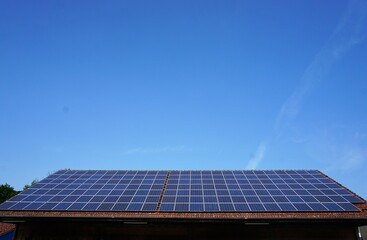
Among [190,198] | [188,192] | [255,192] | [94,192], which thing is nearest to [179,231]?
[190,198]

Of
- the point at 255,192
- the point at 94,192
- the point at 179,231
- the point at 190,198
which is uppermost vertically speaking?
the point at 255,192

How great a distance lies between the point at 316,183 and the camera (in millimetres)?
21188

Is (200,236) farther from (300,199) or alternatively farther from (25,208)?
(25,208)

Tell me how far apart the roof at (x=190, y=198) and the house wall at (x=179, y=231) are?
1044mm

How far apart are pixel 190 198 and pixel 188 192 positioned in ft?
3.38

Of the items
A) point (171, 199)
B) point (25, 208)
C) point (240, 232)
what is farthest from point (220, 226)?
point (25, 208)

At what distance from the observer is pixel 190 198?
1864 cm

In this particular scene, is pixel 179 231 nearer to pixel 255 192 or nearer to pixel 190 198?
pixel 190 198

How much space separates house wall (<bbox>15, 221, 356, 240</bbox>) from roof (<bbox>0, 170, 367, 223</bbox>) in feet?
3.43

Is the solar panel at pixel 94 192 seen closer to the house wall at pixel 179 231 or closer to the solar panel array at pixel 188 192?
Answer: the solar panel array at pixel 188 192

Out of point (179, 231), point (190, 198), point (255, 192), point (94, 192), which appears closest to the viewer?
point (179, 231)

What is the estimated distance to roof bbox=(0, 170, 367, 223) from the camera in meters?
16.8

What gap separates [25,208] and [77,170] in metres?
7.80

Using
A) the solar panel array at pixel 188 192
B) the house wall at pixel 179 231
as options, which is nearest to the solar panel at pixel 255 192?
the solar panel array at pixel 188 192
